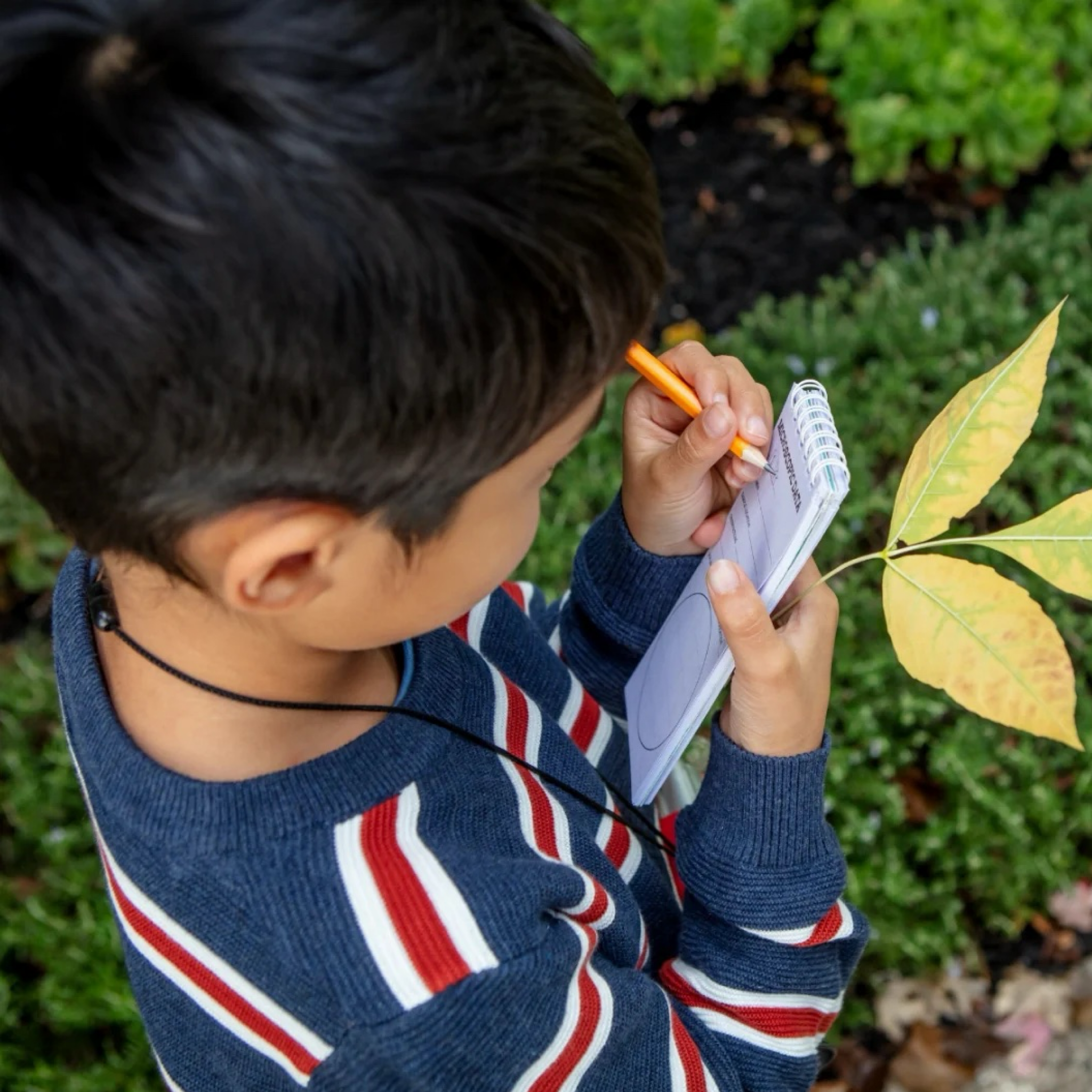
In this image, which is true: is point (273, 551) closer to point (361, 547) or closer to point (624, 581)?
point (361, 547)

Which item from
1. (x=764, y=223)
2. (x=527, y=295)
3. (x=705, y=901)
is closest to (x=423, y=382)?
(x=527, y=295)

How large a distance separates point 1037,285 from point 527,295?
2498 millimetres

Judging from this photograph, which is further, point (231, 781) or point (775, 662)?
point (775, 662)

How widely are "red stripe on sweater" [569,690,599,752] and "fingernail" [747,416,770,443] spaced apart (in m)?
0.45

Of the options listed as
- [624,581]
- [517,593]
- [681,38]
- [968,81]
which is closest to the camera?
[624,581]

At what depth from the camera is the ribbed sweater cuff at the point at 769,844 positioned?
1.18m

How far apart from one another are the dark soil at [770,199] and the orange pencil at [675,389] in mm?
2177

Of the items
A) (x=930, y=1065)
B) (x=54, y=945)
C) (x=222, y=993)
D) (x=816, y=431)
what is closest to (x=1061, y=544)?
(x=816, y=431)

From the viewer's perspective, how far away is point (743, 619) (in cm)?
108

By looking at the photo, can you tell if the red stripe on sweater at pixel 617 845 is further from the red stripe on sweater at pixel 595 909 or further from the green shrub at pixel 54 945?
the green shrub at pixel 54 945

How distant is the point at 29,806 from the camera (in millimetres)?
2314

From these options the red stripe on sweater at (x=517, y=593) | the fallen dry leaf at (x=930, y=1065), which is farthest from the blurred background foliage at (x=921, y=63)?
the fallen dry leaf at (x=930, y=1065)

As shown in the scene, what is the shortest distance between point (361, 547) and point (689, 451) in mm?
465

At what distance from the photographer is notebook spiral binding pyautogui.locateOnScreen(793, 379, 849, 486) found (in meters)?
0.96
